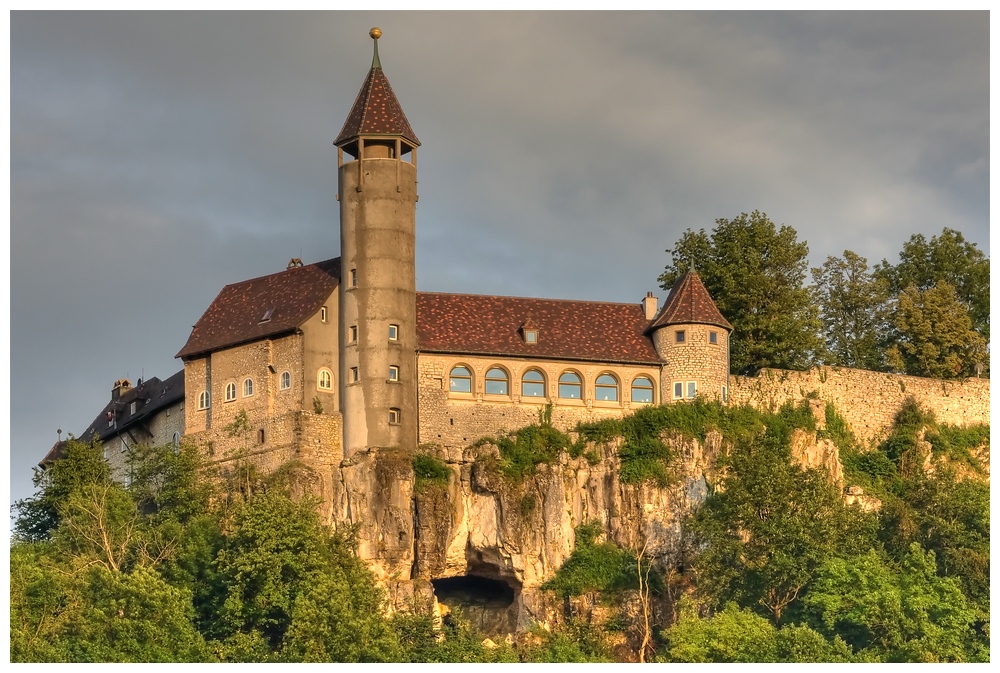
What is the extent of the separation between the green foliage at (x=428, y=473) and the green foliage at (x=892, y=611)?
13.4 metres

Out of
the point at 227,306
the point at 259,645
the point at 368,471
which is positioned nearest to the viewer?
the point at 259,645

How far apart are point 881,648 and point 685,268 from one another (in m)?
20.6

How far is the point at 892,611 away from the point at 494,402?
16378 mm

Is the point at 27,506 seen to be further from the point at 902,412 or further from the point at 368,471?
the point at 902,412

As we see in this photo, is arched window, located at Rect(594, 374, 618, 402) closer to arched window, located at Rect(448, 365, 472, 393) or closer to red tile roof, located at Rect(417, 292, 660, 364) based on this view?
red tile roof, located at Rect(417, 292, 660, 364)

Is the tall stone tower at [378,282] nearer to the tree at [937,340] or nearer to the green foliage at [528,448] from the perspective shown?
the green foliage at [528,448]

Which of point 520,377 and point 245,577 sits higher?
point 520,377

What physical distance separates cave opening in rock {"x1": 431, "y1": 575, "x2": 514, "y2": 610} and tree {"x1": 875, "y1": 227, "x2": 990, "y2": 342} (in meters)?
22.7

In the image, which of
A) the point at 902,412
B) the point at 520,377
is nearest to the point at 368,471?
the point at 520,377

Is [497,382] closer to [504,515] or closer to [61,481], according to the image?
[504,515]

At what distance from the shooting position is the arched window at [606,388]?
3937 inches

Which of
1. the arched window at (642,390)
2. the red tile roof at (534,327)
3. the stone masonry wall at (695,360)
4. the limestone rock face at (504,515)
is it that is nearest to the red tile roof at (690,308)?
the stone masonry wall at (695,360)

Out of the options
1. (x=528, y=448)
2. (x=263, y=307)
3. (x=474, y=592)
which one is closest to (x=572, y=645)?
(x=474, y=592)

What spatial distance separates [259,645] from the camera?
89750mm
